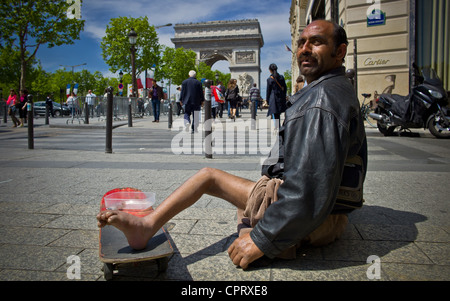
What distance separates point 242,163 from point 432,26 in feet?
31.9

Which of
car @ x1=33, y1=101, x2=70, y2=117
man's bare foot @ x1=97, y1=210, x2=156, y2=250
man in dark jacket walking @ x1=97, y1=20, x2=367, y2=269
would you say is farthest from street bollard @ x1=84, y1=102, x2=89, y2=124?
man's bare foot @ x1=97, y1=210, x2=156, y2=250

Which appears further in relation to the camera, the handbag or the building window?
the handbag

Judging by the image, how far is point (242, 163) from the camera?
Answer: 18.5 ft

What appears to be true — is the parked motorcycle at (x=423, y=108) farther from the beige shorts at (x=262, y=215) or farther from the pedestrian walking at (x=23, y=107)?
the pedestrian walking at (x=23, y=107)

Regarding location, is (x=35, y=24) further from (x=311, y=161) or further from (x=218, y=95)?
(x=311, y=161)

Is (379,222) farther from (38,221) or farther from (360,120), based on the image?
(38,221)

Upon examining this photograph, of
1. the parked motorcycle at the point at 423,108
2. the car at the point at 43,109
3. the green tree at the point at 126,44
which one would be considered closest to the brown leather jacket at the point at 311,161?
the parked motorcycle at the point at 423,108

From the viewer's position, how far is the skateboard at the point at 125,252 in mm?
1807

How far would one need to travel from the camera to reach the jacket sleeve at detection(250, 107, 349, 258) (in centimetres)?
175

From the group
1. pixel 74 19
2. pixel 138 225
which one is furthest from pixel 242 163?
pixel 74 19

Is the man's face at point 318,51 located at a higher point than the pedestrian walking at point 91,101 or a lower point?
lower

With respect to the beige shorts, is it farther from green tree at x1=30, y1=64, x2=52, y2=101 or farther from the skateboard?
green tree at x1=30, y1=64, x2=52, y2=101

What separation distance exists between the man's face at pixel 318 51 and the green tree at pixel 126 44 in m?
44.2

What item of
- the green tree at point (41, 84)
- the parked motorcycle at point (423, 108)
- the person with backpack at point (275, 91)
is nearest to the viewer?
the parked motorcycle at point (423, 108)
